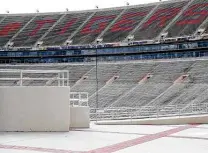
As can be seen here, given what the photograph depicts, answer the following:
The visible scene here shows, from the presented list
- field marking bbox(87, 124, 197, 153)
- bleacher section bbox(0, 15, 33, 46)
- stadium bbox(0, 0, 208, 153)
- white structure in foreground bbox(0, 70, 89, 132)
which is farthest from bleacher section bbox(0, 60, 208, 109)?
white structure in foreground bbox(0, 70, 89, 132)

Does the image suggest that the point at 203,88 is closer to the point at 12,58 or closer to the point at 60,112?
the point at 60,112

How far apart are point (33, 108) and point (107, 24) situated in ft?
148

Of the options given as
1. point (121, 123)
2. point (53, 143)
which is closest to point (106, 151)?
point (53, 143)

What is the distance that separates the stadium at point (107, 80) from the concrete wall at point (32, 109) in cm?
3

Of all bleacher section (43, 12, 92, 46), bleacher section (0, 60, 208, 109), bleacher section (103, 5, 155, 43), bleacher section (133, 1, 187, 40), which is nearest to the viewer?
bleacher section (0, 60, 208, 109)

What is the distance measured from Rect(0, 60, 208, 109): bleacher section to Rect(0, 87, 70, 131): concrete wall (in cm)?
2060

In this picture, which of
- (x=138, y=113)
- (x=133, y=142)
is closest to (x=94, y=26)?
(x=138, y=113)

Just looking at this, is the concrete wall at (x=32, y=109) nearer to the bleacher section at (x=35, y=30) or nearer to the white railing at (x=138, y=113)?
the white railing at (x=138, y=113)

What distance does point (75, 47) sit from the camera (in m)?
51.5

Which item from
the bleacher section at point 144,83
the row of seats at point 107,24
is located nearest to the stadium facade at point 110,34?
the row of seats at point 107,24

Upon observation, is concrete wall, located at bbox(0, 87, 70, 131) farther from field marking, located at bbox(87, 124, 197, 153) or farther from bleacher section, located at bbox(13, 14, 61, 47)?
bleacher section, located at bbox(13, 14, 61, 47)

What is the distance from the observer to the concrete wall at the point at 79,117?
1123 centimetres

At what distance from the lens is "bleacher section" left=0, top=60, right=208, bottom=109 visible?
110 feet

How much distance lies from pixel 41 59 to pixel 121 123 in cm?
4174
